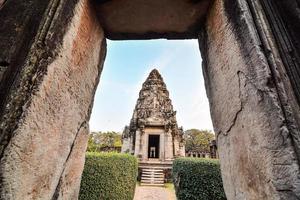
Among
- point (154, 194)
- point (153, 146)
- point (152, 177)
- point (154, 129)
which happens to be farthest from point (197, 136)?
point (154, 194)

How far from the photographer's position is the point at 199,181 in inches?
302

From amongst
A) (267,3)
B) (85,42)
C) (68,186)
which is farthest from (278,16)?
(68,186)

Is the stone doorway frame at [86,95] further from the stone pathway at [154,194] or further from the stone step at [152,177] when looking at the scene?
the stone step at [152,177]

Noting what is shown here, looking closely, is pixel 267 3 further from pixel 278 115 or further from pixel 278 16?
pixel 278 115

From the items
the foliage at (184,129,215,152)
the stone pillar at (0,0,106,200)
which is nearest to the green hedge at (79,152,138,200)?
the stone pillar at (0,0,106,200)

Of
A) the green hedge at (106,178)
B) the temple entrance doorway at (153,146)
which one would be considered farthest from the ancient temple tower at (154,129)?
the green hedge at (106,178)

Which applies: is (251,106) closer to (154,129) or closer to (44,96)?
(44,96)

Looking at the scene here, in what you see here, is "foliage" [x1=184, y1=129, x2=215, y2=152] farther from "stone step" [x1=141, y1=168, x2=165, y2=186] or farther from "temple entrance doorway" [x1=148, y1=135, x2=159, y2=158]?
"stone step" [x1=141, y1=168, x2=165, y2=186]

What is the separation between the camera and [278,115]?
1.06m

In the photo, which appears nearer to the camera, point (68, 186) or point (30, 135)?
point (30, 135)

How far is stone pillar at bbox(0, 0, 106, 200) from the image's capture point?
108 cm

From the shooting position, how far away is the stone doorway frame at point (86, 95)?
1054mm

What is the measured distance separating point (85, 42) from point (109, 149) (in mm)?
22271

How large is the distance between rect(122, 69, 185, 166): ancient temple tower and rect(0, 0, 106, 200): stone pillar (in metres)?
16.2
